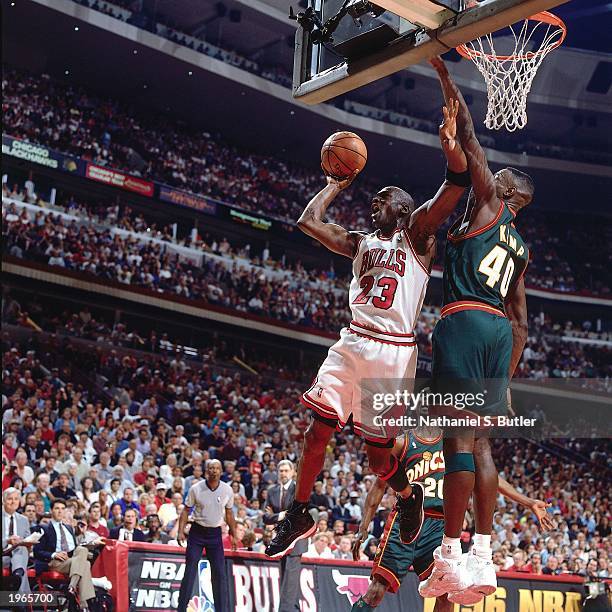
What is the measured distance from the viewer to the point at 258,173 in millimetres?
29922

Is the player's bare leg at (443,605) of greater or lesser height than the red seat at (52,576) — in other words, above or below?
above

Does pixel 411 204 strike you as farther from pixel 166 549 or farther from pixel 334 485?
pixel 334 485

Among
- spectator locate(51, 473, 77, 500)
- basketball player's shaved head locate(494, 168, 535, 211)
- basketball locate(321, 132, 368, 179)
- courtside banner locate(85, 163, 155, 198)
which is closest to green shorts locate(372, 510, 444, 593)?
basketball player's shaved head locate(494, 168, 535, 211)

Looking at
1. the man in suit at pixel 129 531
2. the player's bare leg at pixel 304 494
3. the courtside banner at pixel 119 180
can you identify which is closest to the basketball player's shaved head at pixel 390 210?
the player's bare leg at pixel 304 494

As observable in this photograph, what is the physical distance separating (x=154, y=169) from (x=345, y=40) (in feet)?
69.0

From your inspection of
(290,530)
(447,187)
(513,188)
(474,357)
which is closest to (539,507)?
(474,357)

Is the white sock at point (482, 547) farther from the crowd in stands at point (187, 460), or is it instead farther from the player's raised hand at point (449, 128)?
the crowd in stands at point (187, 460)

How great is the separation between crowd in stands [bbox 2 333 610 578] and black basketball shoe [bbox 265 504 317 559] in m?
4.71

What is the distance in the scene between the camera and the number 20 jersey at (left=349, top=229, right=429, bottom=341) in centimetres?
537

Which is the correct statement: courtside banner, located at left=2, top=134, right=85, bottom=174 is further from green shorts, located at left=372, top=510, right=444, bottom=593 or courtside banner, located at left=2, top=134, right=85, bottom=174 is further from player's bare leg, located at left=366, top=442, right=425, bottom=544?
player's bare leg, located at left=366, top=442, right=425, bottom=544

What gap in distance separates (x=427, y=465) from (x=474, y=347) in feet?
7.67

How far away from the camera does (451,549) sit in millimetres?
4828

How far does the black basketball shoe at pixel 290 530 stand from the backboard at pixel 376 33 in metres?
2.68

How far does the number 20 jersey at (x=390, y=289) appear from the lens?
17.6 feet
